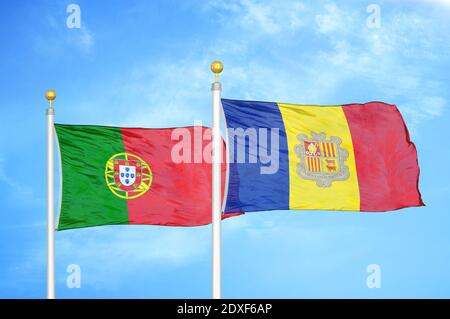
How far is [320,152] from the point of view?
Result: 1633 centimetres

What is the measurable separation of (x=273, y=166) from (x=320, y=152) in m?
1.23

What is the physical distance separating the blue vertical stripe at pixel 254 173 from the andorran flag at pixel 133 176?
2189 millimetres

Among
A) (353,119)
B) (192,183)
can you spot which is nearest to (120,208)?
(192,183)

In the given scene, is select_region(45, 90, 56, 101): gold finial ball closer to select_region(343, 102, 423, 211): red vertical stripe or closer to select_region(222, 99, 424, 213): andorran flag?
select_region(222, 99, 424, 213): andorran flag

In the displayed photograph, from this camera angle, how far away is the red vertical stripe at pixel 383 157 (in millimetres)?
16609

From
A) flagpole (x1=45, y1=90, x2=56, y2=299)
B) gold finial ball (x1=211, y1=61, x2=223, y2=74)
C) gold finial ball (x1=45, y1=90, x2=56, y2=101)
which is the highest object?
gold finial ball (x1=211, y1=61, x2=223, y2=74)

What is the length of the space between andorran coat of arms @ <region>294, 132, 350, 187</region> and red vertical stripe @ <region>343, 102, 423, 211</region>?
0.46 metres

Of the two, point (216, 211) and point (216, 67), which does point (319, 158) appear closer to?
point (216, 211)

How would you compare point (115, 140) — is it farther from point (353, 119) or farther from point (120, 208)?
point (353, 119)

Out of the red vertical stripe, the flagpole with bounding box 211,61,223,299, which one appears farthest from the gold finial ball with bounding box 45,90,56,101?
the red vertical stripe

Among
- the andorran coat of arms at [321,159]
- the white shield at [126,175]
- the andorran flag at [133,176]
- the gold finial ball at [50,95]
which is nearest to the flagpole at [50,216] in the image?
the andorran flag at [133,176]

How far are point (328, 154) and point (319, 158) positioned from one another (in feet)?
0.97

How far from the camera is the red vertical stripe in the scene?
1661cm

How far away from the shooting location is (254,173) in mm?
15461
